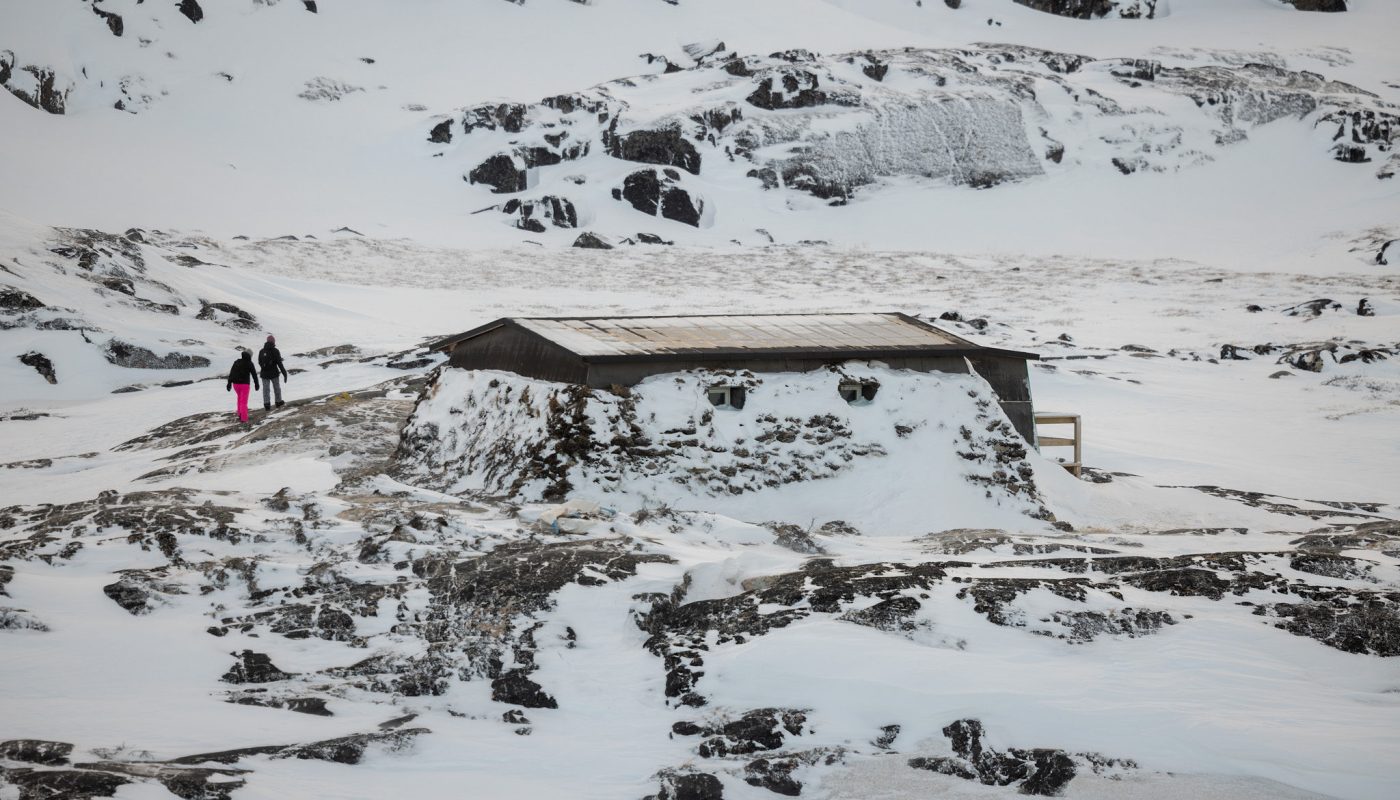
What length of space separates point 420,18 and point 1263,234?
258ft

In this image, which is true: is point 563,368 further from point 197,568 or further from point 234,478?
point 197,568

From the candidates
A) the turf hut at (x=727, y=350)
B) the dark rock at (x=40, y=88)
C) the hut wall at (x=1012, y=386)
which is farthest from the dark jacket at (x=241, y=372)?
the dark rock at (x=40, y=88)

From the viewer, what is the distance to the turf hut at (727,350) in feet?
50.1

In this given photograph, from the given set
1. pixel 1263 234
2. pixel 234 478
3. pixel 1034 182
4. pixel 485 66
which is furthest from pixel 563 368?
pixel 485 66

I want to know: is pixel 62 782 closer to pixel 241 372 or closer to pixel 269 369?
pixel 241 372

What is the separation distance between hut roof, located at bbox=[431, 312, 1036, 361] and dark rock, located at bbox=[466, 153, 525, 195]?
5352cm

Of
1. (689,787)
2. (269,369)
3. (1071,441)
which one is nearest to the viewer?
(689,787)

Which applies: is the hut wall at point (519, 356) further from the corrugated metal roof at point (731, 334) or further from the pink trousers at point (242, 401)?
the pink trousers at point (242, 401)

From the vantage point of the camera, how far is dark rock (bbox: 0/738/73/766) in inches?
239

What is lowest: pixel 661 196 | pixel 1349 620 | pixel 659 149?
pixel 1349 620

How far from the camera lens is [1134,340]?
3525 centimetres

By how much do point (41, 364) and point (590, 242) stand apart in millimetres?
35005

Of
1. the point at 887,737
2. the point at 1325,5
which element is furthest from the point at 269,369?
the point at 1325,5

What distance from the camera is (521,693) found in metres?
7.79
